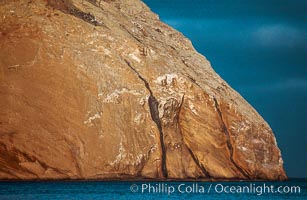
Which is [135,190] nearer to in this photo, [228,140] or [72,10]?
[228,140]

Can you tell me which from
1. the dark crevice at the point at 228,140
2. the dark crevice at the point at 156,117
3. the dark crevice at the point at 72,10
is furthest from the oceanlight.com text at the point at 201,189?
the dark crevice at the point at 72,10

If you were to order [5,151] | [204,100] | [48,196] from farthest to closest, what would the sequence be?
1. [204,100]
2. [5,151]
3. [48,196]

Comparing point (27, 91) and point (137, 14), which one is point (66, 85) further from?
point (137, 14)

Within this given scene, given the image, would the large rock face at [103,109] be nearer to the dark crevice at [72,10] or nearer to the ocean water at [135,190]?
the dark crevice at [72,10]

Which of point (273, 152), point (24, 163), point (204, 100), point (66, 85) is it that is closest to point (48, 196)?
point (24, 163)

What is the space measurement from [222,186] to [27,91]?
66.9 ft

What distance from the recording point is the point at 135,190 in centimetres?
6875

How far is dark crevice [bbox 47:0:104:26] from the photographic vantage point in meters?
84.2

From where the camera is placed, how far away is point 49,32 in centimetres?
8088

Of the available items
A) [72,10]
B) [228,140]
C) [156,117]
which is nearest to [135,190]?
[156,117]

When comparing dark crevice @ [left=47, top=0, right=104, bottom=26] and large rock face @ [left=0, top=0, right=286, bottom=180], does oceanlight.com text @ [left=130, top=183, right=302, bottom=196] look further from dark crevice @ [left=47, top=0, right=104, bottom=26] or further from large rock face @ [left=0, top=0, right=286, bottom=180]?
dark crevice @ [left=47, top=0, right=104, bottom=26]

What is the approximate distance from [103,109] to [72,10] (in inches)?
513

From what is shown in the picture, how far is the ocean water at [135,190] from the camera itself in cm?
6032

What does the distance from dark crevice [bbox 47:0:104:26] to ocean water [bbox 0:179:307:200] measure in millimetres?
17883
